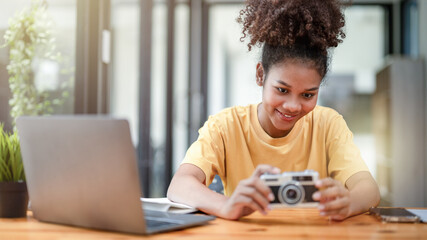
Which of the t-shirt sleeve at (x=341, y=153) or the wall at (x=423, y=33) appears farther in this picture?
the wall at (x=423, y=33)

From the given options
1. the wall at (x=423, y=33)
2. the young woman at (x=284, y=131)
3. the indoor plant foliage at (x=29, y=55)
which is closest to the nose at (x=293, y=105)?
the young woman at (x=284, y=131)

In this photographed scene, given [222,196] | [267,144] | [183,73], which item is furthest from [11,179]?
[183,73]

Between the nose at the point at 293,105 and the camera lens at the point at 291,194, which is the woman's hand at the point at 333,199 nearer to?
the camera lens at the point at 291,194

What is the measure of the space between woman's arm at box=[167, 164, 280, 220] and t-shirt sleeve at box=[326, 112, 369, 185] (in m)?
0.43

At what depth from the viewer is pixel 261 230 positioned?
3.45ft

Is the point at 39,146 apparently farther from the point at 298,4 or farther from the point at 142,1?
the point at 142,1

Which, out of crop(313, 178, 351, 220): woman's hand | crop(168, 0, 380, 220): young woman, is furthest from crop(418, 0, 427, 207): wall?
crop(313, 178, 351, 220): woman's hand

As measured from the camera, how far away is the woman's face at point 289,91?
1.48 meters

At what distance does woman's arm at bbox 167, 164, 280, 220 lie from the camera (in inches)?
42.7

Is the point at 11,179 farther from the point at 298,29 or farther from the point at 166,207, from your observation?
the point at 298,29

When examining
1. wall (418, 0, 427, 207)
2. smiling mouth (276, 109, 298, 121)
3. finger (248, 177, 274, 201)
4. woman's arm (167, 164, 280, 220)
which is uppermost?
wall (418, 0, 427, 207)

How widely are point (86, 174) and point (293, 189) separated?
1.41ft

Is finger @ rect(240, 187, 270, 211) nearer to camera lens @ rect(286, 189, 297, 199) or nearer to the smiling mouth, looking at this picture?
camera lens @ rect(286, 189, 297, 199)

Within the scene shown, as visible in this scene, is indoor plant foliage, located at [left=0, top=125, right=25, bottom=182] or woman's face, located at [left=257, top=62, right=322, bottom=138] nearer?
indoor plant foliage, located at [left=0, top=125, right=25, bottom=182]
